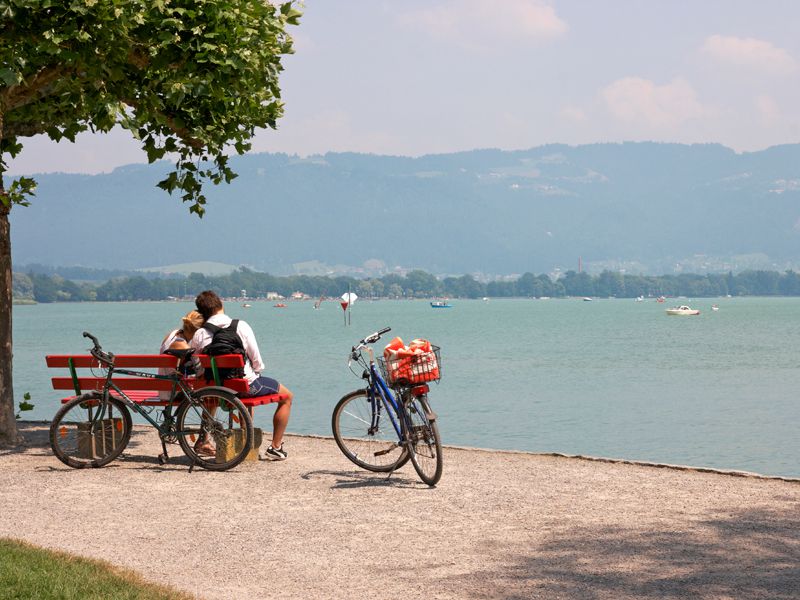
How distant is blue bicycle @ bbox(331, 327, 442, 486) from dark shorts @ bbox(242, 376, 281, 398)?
0.70 m

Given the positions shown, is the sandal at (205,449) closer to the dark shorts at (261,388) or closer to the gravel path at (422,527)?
the gravel path at (422,527)

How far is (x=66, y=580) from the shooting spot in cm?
657

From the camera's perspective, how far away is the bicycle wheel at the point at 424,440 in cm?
1002

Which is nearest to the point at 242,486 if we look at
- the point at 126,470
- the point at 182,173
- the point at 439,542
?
the point at 126,470

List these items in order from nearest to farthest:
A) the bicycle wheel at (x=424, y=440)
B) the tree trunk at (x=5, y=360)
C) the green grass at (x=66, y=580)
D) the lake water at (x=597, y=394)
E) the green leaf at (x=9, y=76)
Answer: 1. the green grass at (x=66, y=580)
2. the bicycle wheel at (x=424, y=440)
3. the green leaf at (x=9, y=76)
4. the tree trunk at (x=5, y=360)
5. the lake water at (x=597, y=394)

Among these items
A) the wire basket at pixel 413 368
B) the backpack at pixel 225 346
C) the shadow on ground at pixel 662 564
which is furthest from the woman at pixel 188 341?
the shadow on ground at pixel 662 564

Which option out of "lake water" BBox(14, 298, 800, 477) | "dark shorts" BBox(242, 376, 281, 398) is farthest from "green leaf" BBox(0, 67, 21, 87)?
"lake water" BBox(14, 298, 800, 477)

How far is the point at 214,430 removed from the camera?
10.9m

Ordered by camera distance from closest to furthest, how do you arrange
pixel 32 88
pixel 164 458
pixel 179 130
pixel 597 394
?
pixel 164 458 → pixel 32 88 → pixel 179 130 → pixel 597 394

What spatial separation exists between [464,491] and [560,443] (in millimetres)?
20341

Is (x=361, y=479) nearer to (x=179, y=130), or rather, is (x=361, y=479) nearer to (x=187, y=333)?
(x=187, y=333)

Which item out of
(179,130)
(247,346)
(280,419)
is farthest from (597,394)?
(247,346)

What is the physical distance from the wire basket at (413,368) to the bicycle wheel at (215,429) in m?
1.53

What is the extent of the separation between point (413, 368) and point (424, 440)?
64cm
